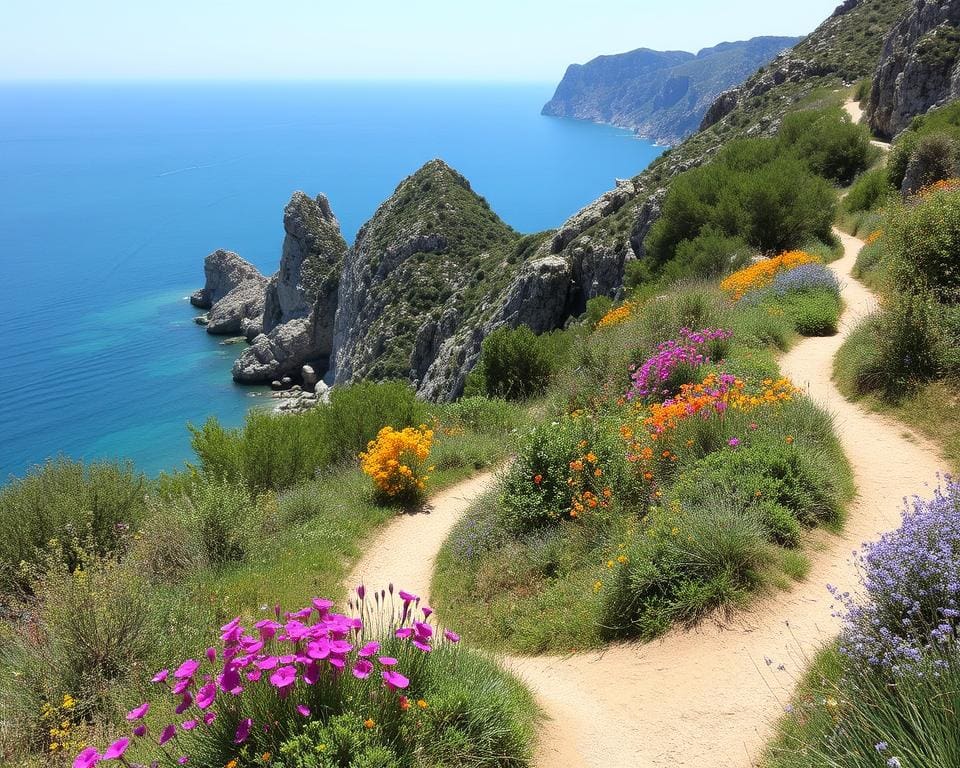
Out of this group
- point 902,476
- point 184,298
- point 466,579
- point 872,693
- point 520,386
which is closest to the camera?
point 872,693

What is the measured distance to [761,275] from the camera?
14.6 meters

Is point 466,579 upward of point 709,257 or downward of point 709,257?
downward

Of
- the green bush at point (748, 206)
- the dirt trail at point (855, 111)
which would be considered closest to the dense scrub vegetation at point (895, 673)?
the green bush at point (748, 206)

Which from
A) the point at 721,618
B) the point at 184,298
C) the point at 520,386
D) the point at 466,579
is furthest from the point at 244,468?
the point at 184,298

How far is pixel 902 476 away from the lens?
6.49 metres

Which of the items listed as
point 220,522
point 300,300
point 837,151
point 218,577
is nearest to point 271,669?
point 218,577

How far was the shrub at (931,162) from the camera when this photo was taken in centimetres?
1752

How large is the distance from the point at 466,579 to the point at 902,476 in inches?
189

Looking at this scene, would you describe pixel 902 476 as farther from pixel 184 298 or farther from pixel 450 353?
pixel 184 298

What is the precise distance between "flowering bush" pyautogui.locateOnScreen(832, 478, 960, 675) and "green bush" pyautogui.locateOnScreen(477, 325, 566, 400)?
11.9 meters

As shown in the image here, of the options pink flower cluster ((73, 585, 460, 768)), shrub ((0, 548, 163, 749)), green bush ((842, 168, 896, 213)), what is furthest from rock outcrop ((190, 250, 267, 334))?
pink flower cluster ((73, 585, 460, 768))

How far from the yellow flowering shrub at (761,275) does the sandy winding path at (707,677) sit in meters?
7.88

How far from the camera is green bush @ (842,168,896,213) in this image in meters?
20.6

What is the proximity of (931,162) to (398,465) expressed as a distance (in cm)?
1805
